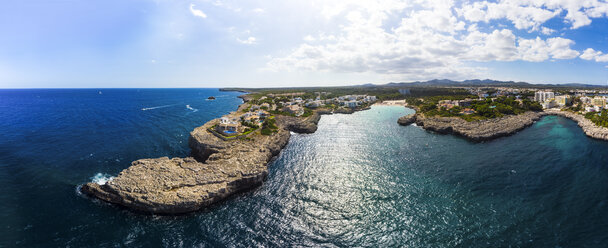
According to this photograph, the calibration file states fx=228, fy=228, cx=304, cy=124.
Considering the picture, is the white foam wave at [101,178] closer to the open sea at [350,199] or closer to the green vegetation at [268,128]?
the open sea at [350,199]

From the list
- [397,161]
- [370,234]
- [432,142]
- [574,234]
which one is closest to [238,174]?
[370,234]

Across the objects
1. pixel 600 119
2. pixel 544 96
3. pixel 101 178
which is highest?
pixel 544 96

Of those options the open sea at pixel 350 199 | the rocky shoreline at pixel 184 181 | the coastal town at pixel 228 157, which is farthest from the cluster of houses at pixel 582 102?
the rocky shoreline at pixel 184 181

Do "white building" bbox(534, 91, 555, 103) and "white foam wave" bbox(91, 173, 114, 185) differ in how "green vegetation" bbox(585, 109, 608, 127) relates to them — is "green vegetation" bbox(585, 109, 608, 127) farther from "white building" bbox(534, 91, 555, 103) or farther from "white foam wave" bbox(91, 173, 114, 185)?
"white foam wave" bbox(91, 173, 114, 185)

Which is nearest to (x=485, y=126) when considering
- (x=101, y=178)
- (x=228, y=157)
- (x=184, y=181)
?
(x=228, y=157)

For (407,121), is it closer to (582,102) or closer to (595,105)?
(595,105)

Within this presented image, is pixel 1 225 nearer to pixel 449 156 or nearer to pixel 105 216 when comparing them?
pixel 105 216
